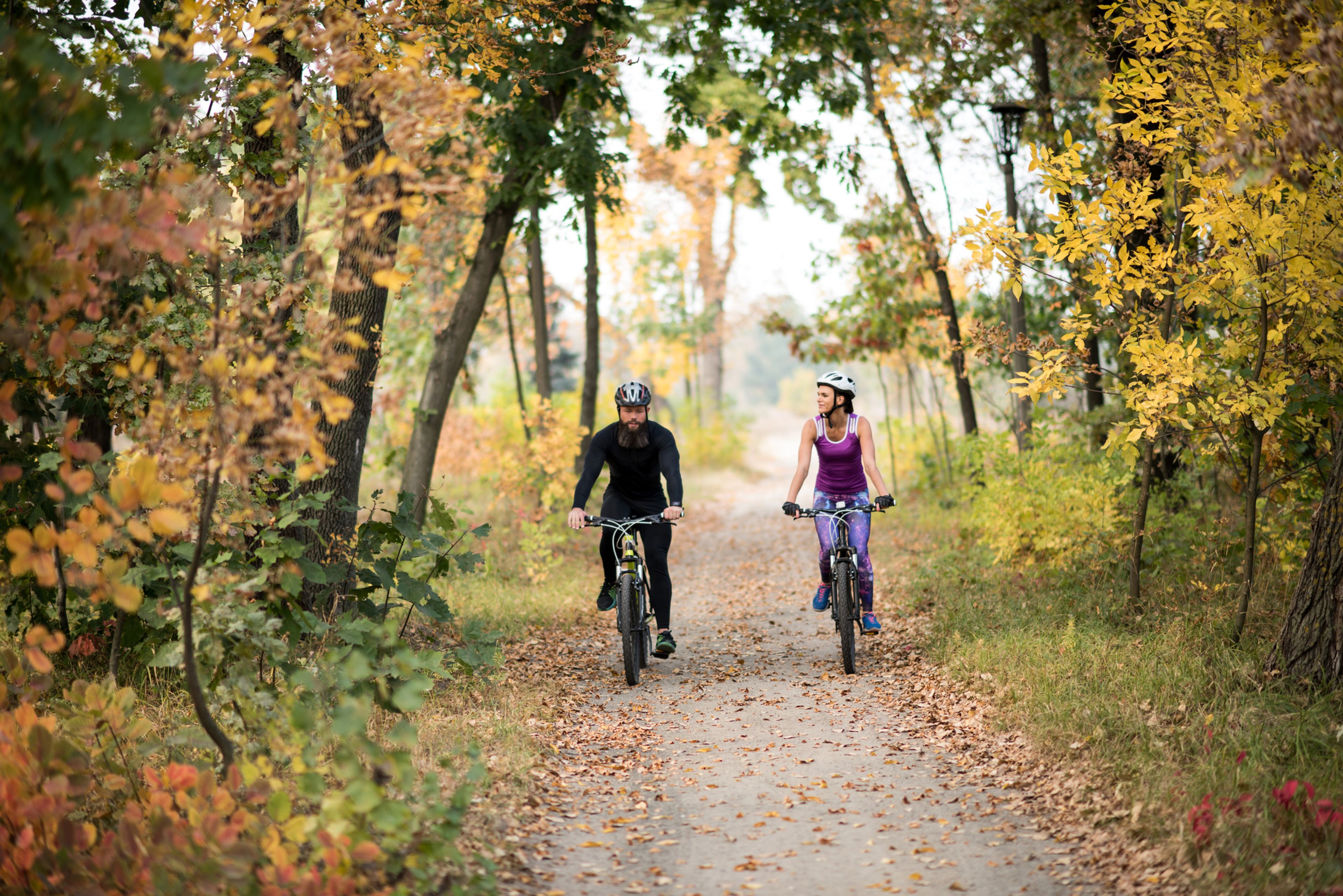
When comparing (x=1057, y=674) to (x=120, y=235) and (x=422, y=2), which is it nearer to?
(x=120, y=235)

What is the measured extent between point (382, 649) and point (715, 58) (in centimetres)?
882

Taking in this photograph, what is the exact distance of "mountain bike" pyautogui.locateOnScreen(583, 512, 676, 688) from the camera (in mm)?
7168

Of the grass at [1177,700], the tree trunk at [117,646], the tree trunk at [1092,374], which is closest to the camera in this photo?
the grass at [1177,700]

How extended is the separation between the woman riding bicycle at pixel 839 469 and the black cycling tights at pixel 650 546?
1021mm

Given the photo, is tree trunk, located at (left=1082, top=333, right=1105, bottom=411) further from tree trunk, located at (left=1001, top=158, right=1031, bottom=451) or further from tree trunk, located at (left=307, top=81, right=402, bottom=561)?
tree trunk, located at (left=307, top=81, right=402, bottom=561)

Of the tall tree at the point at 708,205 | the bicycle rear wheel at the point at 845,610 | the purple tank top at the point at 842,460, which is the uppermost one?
the tall tree at the point at 708,205

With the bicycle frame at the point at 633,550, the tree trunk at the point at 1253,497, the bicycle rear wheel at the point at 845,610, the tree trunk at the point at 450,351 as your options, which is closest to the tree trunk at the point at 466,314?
the tree trunk at the point at 450,351

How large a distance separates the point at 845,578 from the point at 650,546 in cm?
143

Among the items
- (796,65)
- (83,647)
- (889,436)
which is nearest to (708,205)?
(889,436)

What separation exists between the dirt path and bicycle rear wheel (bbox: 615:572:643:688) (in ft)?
0.42

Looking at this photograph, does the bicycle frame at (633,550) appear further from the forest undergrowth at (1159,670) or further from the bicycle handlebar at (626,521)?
the forest undergrowth at (1159,670)

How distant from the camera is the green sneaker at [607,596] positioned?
7.62 metres

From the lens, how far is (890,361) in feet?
67.4

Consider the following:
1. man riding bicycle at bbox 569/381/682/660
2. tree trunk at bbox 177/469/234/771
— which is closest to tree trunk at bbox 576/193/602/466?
man riding bicycle at bbox 569/381/682/660
